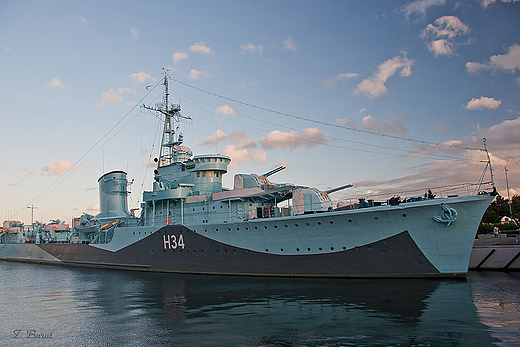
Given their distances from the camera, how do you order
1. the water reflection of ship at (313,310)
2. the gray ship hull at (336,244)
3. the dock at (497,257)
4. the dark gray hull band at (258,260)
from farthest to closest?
the dock at (497,257) < the dark gray hull band at (258,260) < the gray ship hull at (336,244) < the water reflection of ship at (313,310)

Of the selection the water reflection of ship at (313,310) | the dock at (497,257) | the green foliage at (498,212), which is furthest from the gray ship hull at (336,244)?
the green foliage at (498,212)

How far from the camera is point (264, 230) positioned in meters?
16.6

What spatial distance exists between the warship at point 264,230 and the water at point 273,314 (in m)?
0.94

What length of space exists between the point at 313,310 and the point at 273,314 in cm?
122

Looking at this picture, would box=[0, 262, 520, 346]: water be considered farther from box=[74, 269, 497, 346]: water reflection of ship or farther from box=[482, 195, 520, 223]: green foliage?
box=[482, 195, 520, 223]: green foliage

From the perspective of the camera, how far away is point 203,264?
61.2ft

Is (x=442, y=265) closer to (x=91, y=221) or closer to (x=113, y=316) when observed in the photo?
(x=113, y=316)

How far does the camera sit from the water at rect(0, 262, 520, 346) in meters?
7.67

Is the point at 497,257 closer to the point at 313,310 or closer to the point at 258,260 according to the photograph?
the point at 258,260

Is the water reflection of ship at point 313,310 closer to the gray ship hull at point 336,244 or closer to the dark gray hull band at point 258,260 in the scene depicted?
the dark gray hull band at point 258,260

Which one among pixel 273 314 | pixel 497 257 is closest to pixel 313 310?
pixel 273 314

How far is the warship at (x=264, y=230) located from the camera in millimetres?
13828

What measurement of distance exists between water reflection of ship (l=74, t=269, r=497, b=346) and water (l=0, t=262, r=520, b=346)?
26 millimetres

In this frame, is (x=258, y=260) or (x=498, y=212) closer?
(x=258, y=260)
